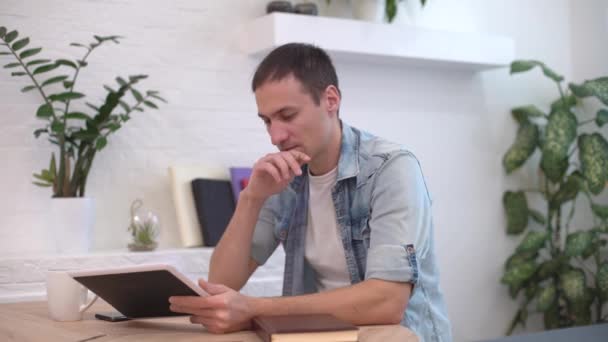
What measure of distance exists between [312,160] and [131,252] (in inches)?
53.1

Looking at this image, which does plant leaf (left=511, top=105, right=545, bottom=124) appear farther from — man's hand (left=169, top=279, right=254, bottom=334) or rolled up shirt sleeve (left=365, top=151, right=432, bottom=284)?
man's hand (left=169, top=279, right=254, bottom=334)

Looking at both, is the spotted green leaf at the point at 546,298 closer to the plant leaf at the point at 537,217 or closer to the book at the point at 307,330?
the plant leaf at the point at 537,217

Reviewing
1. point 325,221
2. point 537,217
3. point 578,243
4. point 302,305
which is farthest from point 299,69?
point 537,217

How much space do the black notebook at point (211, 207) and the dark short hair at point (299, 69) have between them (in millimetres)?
1496

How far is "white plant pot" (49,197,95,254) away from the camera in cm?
314

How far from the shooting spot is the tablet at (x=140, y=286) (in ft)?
5.12

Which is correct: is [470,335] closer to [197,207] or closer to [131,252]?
[197,207]

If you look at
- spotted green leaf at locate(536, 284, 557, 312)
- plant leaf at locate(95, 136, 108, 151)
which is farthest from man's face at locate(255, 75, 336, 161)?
spotted green leaf at locate(536, 284, 557, 312)

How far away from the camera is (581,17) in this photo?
15.5ft

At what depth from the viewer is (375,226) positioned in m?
1.82

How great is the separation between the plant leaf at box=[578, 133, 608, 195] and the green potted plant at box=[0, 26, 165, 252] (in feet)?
7.40

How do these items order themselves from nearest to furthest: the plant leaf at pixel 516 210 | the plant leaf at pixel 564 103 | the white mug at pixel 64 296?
the white mug at pixel 64 296, the plant leaf at pixel 564 103, the plant leaf at pixel 516 210

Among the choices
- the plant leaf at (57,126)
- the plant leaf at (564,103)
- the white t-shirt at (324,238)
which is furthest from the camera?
the plant leaf at (564,103)

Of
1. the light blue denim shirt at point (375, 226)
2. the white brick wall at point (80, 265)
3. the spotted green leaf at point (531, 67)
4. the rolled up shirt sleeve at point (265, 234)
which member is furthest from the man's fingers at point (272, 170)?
the spotted green leaf at point (531, 67)
